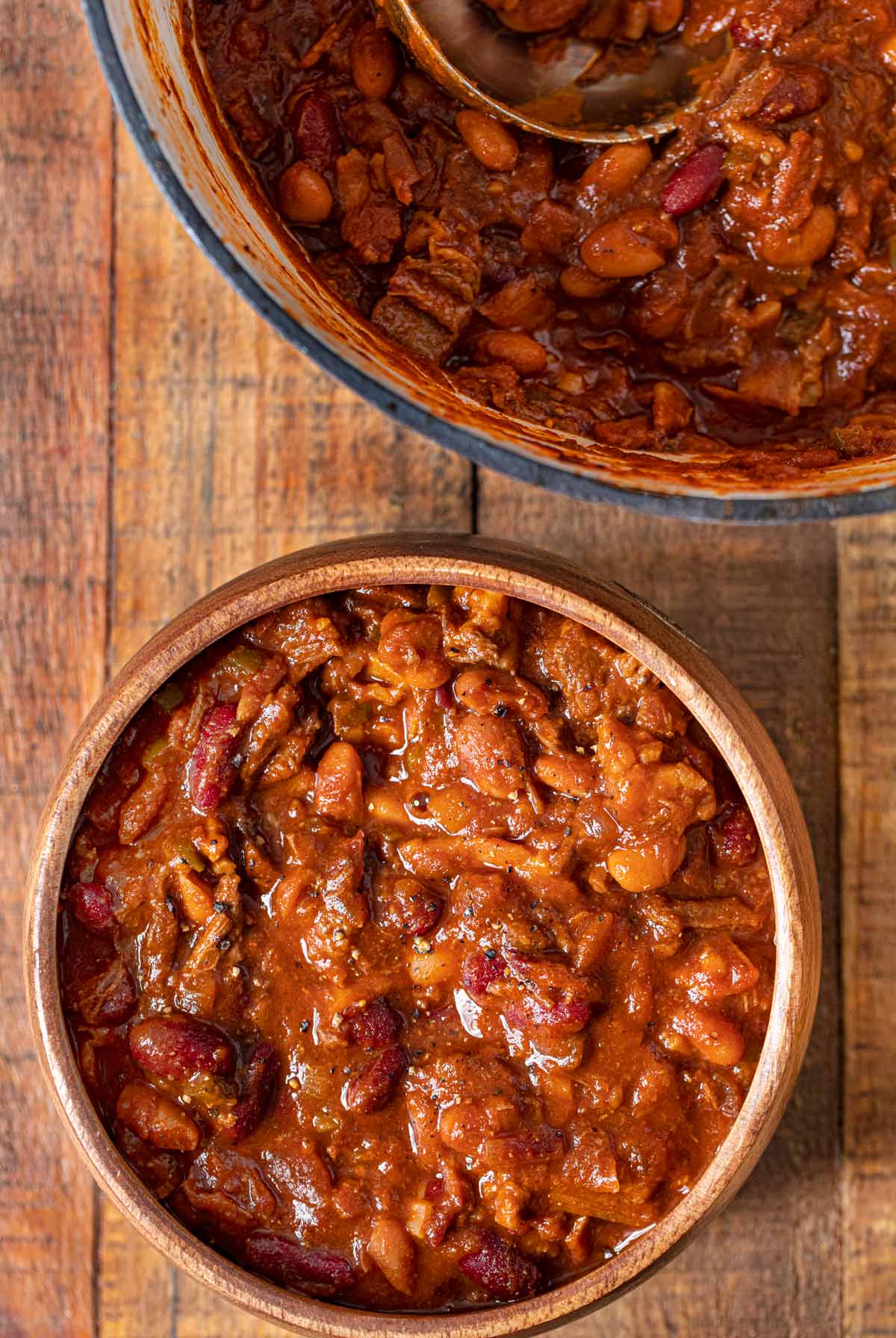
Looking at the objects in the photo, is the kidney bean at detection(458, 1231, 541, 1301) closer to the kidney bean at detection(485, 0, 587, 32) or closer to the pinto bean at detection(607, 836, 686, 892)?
the pinto bean at detection(607, 836, 686, 892)

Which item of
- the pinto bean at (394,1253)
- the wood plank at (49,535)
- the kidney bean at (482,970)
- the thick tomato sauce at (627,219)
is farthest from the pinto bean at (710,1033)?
the wood plank at (49,535)

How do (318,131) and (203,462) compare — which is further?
(203,462)

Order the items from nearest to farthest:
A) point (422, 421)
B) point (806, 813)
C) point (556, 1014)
A: point (422, 421), point (556, 1014), point (806, 813)

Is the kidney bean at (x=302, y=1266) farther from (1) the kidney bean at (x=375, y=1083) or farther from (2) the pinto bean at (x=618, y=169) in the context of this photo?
Answer: (2) the pinto bean at (x=618, y=169)

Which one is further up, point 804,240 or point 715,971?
point 804,240

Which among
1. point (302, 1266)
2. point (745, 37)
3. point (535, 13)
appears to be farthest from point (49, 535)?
point (745, 37)

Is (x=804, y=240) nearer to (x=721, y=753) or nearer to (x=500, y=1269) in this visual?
(x=721, y=753)
